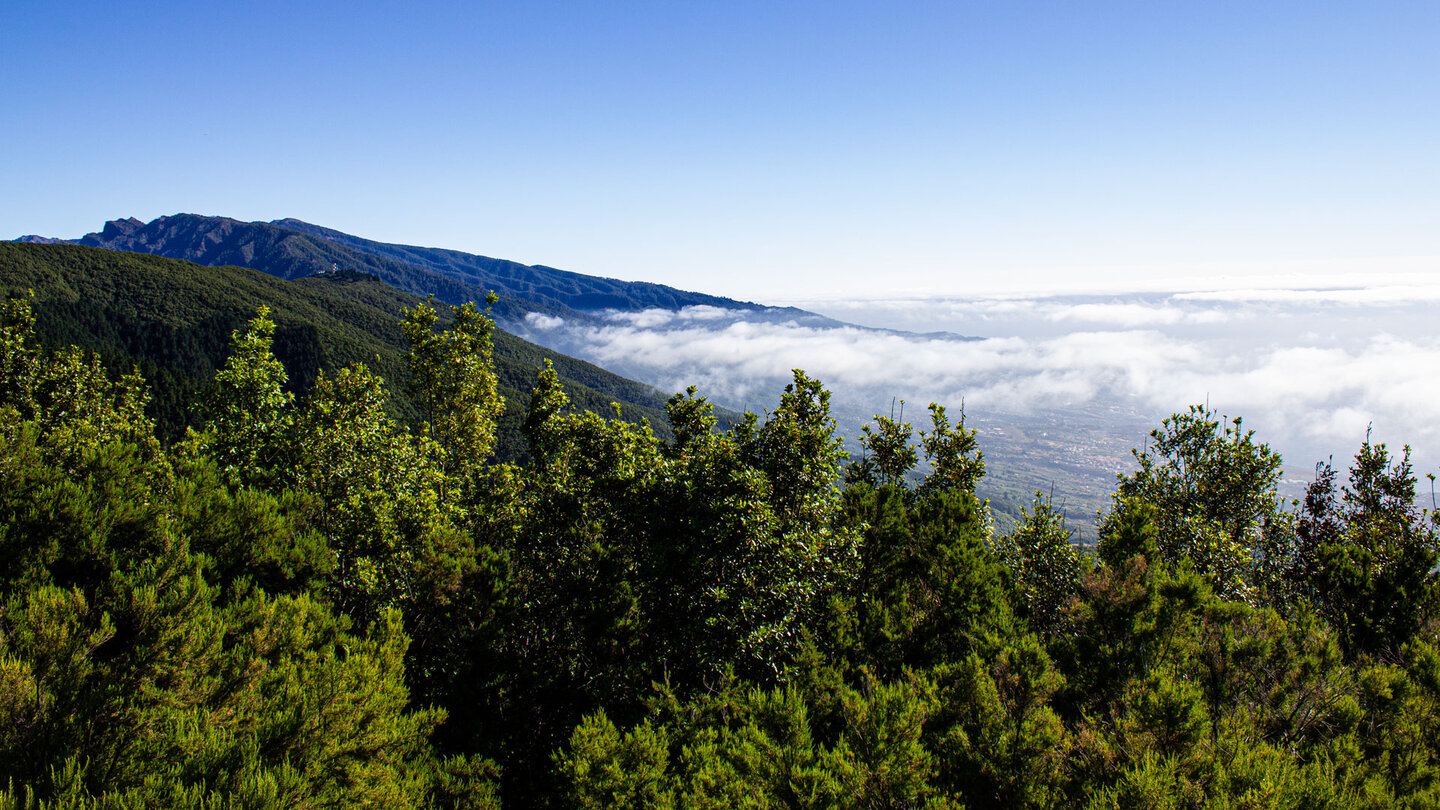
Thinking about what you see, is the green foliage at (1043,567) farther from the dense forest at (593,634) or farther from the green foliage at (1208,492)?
the green foliage at (1208,492)

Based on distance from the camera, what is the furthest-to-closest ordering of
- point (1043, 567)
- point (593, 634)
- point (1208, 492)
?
1. point (1208, 492)
2. point (1043, 567)
3. point (593, 634)

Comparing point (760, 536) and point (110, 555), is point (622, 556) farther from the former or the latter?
point (110, 555)

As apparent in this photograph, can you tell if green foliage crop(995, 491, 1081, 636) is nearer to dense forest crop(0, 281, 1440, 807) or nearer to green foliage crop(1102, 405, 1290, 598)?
dense forest crop(0, 281, 1440, 807)

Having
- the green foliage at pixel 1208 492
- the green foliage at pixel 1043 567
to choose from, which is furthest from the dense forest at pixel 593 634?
the green foliage at pixel 1208 492

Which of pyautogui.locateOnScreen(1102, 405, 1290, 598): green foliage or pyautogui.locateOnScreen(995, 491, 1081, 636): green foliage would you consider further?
pyautogui.locateOnScreen(1102, 405, 1290, 598): green foliage

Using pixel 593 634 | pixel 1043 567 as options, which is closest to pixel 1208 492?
pixel 1043 567

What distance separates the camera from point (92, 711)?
342 inches

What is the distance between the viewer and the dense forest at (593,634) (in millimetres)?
9930

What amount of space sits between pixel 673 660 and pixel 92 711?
11.7 m

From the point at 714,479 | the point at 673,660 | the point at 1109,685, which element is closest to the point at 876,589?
the point at 1109,685

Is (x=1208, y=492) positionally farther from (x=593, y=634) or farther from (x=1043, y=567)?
(x=593, y=634)

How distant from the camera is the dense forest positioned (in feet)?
32.6

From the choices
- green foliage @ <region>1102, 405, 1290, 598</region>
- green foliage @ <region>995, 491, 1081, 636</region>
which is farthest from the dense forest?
green foliage @ <region>1102, 405, 1290, 598</region>

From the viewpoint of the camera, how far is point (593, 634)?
59.0ft
